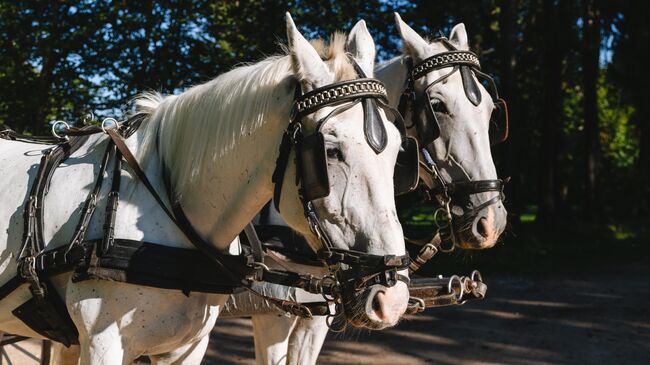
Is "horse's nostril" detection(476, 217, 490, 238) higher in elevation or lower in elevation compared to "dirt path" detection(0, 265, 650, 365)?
higher

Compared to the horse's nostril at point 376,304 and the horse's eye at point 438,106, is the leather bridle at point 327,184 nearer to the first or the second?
the horse's nostril at point 376,304

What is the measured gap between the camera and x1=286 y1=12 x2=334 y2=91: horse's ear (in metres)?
2.12

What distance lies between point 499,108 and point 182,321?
6.91ft

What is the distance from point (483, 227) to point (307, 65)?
1456mm

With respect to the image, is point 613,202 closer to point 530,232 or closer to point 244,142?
point 530,232

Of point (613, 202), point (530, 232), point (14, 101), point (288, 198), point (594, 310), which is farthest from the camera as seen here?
point (613, 202)

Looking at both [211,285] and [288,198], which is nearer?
[288,198]

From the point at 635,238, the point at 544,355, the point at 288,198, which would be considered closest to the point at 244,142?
the point at 288,198

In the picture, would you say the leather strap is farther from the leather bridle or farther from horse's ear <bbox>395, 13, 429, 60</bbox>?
horse's ear <bbox>395, 13, 429, 60</bbox>

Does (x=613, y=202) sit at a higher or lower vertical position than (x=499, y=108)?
lower

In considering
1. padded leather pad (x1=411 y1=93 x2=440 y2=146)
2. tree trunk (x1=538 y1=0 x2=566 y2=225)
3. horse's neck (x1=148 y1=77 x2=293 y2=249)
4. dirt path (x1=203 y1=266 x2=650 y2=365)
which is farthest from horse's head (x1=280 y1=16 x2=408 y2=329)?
tree trunk (x1=538 y1=0 x2=566 y2=225)

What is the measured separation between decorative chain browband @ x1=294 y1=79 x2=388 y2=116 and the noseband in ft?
3.95

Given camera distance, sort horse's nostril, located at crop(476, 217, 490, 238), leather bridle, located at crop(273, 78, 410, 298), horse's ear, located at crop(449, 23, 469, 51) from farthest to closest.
A: 1. horse's ear, located at crop(449, 23, 469, 51)
2. horse's nostril, located at crop(476, 217, 490, 238)
3. leather bridle, located at crop(273, 78, 410, 298)

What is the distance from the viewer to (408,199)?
9594 mm
